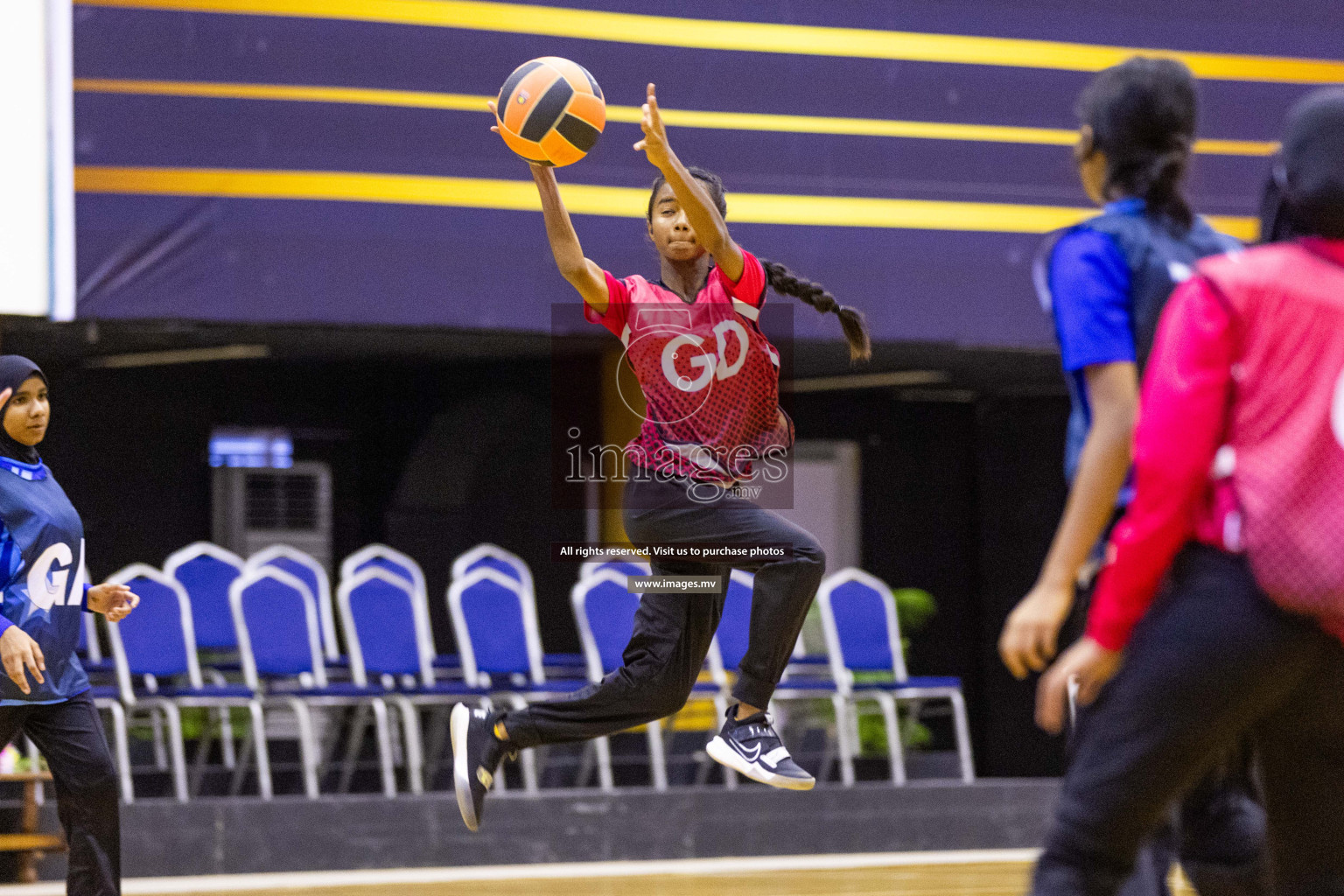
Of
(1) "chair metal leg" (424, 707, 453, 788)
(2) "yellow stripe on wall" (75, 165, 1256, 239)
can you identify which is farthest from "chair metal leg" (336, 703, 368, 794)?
(2) "yellow stripe on wall" (75, 165, 1256, 239)

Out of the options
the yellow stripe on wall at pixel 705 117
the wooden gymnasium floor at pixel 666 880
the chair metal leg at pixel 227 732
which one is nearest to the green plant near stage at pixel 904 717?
the wooden gymnasium floor at pixel 666 880

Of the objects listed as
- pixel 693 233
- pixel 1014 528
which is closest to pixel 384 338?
pixel 1014 528

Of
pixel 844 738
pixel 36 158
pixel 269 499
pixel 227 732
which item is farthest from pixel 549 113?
pixel 269 499

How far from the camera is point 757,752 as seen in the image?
12.1 feet

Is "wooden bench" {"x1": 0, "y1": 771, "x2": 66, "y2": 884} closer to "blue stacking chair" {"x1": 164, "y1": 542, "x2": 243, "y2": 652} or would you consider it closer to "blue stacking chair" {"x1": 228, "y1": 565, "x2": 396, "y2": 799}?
"blue stacking chair" {"x1": 228, "y1": 565, "x2": 396, "y2": 799}

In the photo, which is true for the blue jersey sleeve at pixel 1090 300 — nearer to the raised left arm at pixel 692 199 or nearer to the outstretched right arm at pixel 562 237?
the raised left arm at pixel 692 199

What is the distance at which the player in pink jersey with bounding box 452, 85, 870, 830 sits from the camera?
11.8ft

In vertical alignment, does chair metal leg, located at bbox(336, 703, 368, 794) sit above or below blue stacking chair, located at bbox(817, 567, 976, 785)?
below

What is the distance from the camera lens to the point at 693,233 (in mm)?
3639

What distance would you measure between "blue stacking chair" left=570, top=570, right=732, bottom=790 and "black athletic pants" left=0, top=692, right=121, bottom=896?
3.41m

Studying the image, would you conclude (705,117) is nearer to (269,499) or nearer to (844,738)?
(844,738)

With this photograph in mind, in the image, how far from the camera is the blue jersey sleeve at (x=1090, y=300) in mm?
2236

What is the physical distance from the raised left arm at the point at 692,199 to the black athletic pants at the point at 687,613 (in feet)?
1.71

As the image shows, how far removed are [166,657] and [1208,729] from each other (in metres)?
5.86
